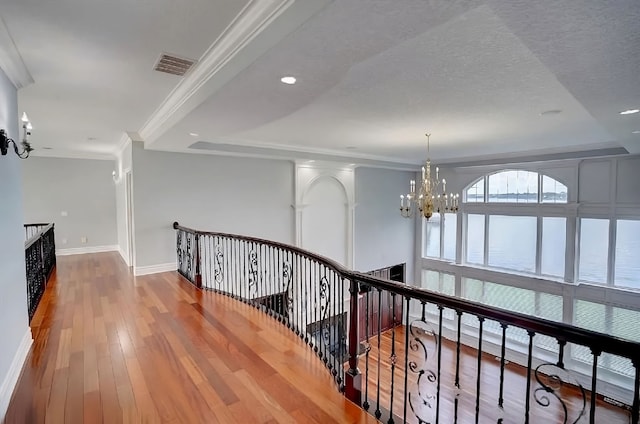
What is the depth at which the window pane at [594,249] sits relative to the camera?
7070mm

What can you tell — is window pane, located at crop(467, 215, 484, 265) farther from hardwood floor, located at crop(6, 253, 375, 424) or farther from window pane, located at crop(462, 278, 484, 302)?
hardwood floor, located at crop(6, 253, 375, 424)

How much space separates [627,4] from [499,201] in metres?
8.16

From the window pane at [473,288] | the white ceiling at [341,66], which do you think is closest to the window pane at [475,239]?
the window pane at [473,288]

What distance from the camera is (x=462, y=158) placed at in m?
9.17

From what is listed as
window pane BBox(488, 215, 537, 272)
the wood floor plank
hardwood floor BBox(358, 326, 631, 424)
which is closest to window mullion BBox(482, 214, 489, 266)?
window pane BBox(488, 215, 537, 272)

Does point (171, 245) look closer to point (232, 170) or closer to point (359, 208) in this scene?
point (232, 170)

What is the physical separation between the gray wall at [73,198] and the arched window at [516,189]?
10.6 meters

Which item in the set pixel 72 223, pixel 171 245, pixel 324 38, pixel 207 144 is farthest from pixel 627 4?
pixel 72 223

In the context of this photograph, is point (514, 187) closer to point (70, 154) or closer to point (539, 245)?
point (539, 245)

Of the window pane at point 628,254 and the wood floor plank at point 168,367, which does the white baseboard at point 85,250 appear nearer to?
the wood floor plank at point 168,367

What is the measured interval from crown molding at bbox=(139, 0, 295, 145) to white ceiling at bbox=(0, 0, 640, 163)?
22 millimetres

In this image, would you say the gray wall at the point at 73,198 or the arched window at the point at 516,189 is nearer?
the arched window at the point at 516,189


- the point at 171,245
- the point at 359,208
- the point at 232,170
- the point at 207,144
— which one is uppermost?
the point at 207,144

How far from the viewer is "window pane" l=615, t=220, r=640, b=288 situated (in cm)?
664
